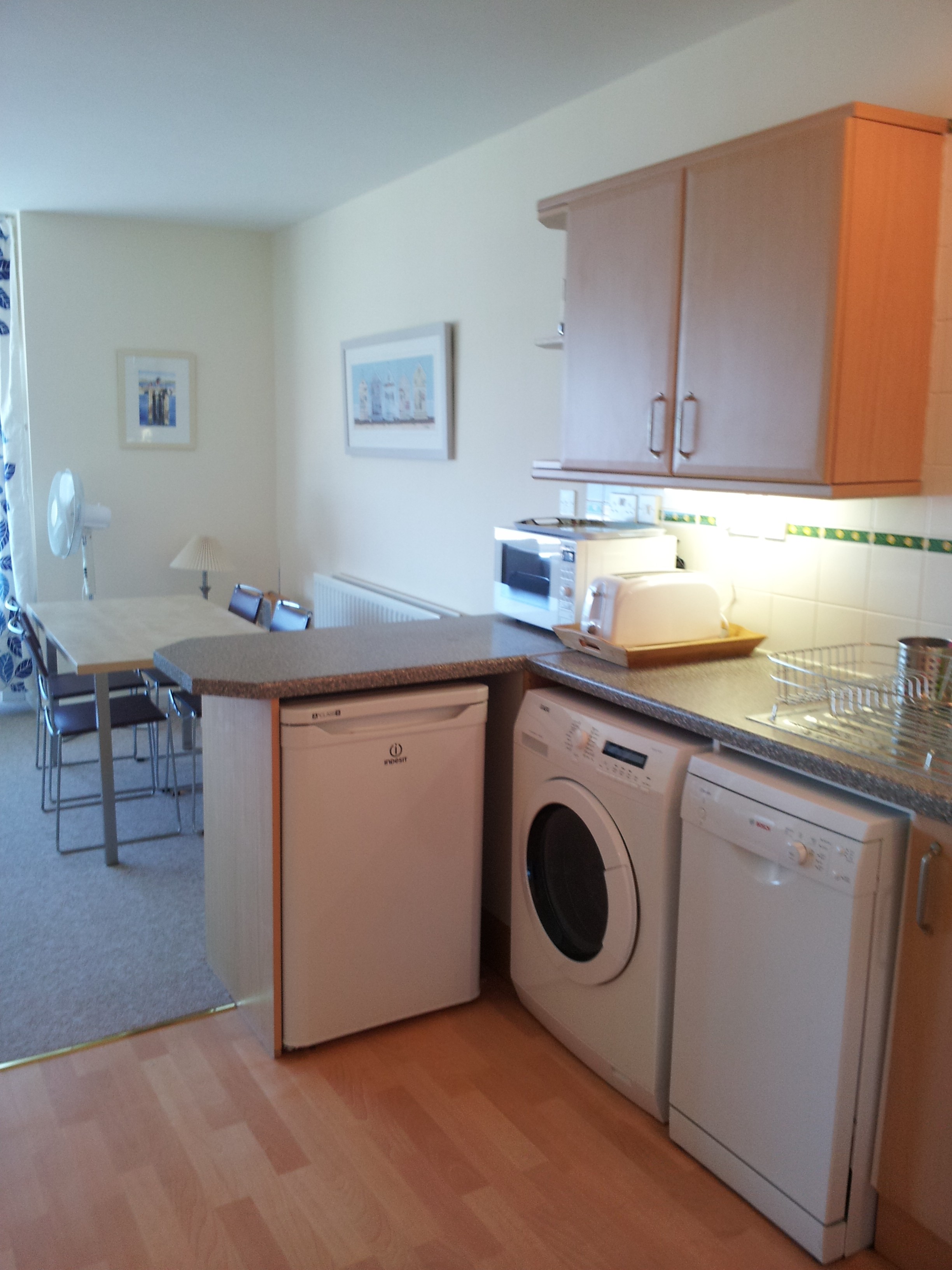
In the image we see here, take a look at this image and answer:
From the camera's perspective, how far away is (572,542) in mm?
2777

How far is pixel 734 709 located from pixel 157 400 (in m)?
4.23

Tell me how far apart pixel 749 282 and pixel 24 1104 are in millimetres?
2418

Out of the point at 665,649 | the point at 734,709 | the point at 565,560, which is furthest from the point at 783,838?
the point at 565,560

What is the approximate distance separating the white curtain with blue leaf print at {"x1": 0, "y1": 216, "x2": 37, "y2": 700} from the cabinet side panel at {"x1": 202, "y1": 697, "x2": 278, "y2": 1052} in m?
3.14

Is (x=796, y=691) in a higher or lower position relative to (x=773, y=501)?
lower

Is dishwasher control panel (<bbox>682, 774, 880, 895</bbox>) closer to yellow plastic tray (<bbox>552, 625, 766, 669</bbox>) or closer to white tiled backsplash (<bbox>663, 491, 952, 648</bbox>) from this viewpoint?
yellow plastic tray (<bbox>552, 625, 766, 669</bbox>)

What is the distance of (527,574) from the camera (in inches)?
118

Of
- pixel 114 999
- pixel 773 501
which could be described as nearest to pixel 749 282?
pixel 773 501

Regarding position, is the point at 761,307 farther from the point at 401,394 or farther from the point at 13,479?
the point at 13,479

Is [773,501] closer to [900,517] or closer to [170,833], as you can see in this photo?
[900,517]

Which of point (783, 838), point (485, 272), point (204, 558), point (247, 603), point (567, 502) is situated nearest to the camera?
point (783, 838)

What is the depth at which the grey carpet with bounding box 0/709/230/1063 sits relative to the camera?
2.72 meters

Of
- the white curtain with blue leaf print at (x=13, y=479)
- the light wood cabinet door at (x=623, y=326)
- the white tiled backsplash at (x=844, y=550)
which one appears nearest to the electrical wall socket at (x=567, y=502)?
the white tiled backsplash at (x=844, y=550)

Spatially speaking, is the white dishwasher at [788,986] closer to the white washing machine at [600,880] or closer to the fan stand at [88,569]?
the white washing machine at [600,880]
